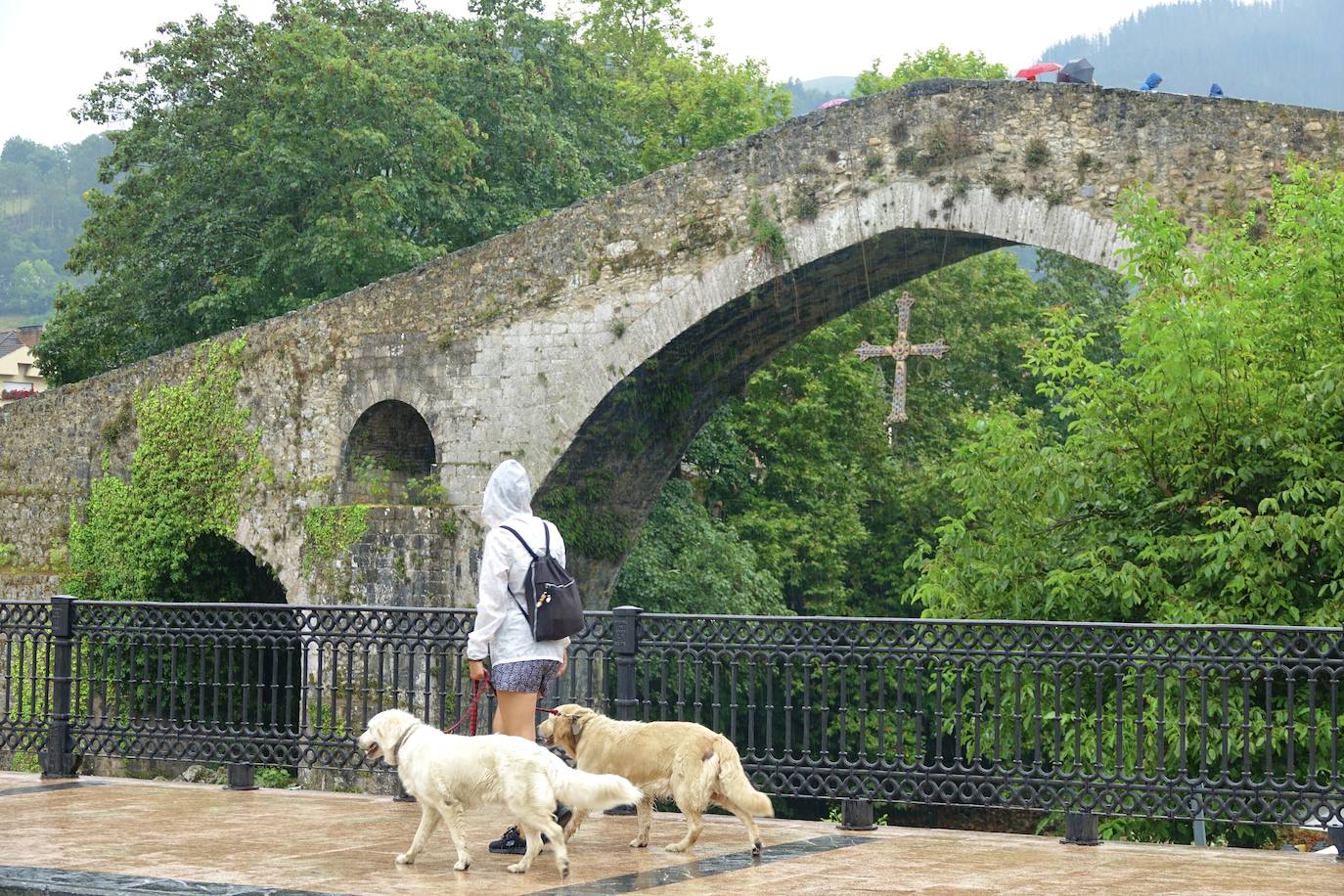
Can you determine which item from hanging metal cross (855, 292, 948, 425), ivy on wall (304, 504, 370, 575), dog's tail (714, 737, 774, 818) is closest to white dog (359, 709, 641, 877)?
dog's tail (714, 737, 774, 818)

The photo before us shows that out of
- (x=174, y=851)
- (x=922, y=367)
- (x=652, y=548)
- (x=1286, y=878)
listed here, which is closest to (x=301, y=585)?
(x=652, y=548)

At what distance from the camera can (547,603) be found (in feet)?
23.2

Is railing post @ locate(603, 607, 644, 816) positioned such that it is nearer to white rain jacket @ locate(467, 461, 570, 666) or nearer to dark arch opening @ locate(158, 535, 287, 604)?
white rain jacket @ locate(467, 461, 570, 666)

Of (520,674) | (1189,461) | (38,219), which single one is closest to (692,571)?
(1189,461)

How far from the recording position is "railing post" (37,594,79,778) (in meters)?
9.62

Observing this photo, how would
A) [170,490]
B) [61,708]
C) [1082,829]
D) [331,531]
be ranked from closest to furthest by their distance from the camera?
[1082,829] < [61,708] < [331,531] < [170,490]

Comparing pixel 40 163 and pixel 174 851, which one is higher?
pixel 40 163

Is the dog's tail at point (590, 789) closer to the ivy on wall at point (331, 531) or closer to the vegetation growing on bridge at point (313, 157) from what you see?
the ivy on wall at point (331, 531)

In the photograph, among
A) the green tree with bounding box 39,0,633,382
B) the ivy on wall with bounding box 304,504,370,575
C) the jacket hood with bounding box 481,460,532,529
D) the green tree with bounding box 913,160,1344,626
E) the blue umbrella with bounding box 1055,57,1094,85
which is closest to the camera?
the jacket hood with bounding box 481,460,532,529

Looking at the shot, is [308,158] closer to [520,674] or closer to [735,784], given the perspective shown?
[520,674]

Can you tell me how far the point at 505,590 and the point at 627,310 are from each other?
10.7 m

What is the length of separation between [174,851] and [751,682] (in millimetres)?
2737

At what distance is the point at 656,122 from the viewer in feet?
113

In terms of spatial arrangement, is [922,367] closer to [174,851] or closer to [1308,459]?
[1308,459]
